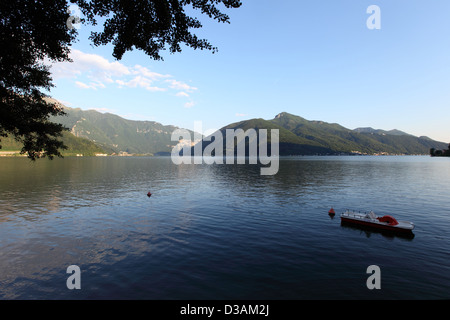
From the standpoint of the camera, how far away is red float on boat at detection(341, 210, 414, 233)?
31750mm

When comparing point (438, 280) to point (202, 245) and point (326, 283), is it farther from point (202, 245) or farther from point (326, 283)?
point (202, 245)

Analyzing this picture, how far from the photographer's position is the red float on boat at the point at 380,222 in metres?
31.8

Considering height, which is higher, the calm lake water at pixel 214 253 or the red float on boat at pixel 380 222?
the red float on boat at pixel 380 222

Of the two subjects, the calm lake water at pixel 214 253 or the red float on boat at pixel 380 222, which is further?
the red float on boat at pixel 380 222

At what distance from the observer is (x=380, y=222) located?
33.8m

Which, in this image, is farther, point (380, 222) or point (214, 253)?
point (380, 222)

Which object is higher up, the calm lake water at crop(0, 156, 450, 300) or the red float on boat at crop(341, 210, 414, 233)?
the red float on boat at crop(341, 210, 414, 233)

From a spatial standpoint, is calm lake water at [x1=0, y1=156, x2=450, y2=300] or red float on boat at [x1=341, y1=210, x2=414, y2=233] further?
red float on boat at [x1=341, y1=210, x2=414, y2=233]

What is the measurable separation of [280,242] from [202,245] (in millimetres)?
9574

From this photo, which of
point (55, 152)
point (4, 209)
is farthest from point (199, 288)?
point (4, 209)

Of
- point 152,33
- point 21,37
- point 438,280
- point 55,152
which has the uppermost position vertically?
point 21,37
